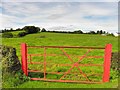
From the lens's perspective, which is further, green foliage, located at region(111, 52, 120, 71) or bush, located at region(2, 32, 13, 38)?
bush, located at region(2, 32, 13, 38)

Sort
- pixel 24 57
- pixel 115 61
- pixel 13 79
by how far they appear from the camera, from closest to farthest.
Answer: pixel 13 79 → pixel 24 57 → pixel 115 61

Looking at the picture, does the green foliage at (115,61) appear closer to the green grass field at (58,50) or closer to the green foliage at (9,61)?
the green grass field at (58,50)

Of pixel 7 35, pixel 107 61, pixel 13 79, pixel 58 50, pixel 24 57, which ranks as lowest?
pixel 58 50

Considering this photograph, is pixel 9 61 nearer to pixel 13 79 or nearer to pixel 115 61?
pixel 13 79

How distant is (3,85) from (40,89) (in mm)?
1544

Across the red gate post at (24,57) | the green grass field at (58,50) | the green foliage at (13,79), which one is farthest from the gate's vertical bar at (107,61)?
the red gate post at (24,57)

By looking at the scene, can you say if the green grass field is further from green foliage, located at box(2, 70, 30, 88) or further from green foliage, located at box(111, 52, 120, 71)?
green foliage, located at box(111, 52, 120, 71)

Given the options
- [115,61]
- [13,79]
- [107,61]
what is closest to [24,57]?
[13,79]

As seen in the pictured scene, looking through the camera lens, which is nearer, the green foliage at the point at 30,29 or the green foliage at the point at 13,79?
the green foliage at the point at 13,79

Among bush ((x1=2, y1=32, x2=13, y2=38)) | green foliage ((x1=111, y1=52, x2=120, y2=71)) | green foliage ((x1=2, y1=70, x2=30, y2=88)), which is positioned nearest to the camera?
green foliage ((x1=2, y1=70, x2=30, y2=88))

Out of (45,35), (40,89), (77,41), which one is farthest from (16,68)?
(45,35)

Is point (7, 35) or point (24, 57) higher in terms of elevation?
point (7, 35)

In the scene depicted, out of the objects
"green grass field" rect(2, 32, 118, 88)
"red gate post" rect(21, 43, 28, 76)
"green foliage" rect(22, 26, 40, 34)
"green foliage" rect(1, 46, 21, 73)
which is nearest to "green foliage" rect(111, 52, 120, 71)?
"green grass field" rect(2, 32, 118, 88)

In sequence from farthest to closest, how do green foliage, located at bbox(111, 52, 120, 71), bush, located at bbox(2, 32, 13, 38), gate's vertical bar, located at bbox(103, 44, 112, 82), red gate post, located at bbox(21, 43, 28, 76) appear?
bush, located at bbox(2, 32, 13, 38), green foliage, located at bbox(111, 52, 120, 71), red gate post, located at bbox(21, 43, 28, 76), gate's vertical bar, located at bbox(103, 44, 112, 82)
